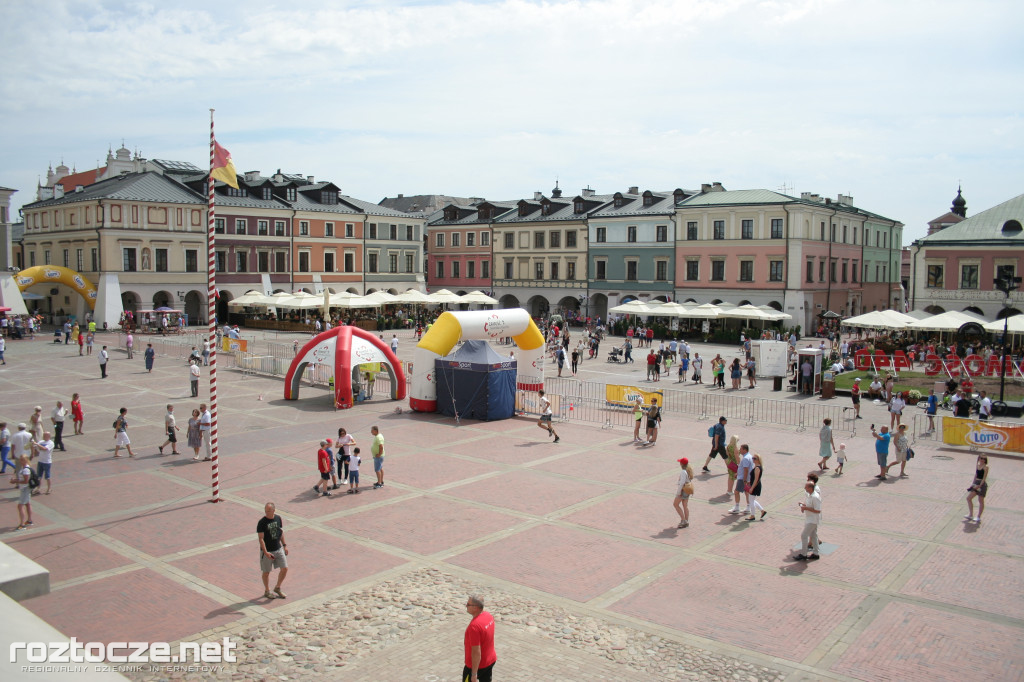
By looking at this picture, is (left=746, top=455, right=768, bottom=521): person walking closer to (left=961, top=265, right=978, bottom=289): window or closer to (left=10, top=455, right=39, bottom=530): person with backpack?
(left=10, top=455, right=39, bottom=530): person with backpack

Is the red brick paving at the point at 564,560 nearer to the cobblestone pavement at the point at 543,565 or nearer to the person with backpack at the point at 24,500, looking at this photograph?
the cobblestone pavement at the point at 543,565

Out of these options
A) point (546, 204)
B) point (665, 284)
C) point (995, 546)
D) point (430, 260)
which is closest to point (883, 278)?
point (665, 284)

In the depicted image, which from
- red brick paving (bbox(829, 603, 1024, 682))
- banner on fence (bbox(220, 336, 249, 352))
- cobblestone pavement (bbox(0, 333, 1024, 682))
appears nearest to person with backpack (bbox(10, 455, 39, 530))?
cobblestone pavement (bbox(0, 333, 1024, 682))

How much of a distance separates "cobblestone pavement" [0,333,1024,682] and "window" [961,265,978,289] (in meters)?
34.8

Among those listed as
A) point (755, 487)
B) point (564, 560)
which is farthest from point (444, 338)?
point (564, 560)

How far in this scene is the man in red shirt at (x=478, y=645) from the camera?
26.9 ft

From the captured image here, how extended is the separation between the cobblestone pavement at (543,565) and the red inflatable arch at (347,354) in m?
6.83

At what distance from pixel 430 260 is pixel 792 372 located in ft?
160

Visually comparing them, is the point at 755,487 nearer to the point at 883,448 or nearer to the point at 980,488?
the point at 980,488

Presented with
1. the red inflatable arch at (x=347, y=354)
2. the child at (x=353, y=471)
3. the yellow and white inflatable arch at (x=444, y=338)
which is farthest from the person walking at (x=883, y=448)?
the red inflatable arch at (x=347, y=354)

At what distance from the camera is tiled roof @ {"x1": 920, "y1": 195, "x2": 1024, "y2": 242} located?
163 feet

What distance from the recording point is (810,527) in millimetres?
13391

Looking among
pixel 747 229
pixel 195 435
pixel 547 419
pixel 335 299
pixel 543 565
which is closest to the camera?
pixel 543 565

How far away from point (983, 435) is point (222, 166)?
21.0 meters
